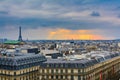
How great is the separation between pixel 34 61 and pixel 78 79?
32.0 meters

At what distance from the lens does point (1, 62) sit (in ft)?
466

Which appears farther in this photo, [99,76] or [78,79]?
[99,76]

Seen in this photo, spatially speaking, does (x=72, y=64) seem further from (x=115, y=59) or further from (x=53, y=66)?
(x=115, y=59)

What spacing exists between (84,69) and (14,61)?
3525cm

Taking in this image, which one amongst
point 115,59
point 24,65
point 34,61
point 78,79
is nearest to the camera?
point 78,79

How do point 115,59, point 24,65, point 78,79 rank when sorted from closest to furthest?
point 78,79 < point 24,65 < point 115,59

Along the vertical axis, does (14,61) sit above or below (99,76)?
above

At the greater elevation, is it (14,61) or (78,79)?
(14,61)

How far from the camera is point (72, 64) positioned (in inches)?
5276

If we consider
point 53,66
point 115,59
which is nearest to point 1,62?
Answer: point 53,66

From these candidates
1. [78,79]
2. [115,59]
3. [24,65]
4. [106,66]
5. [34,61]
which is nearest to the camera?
[78,79]

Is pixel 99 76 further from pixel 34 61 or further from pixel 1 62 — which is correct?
pixel 1 62

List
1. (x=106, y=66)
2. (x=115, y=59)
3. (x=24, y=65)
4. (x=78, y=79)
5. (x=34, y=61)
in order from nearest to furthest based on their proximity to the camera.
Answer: (x=78, y=79) → (x=24, y=65) → (x=34, y=61) → (x=106, y=66) → (x=115, y=59)

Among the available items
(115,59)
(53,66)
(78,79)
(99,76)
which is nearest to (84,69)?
(78,79)
